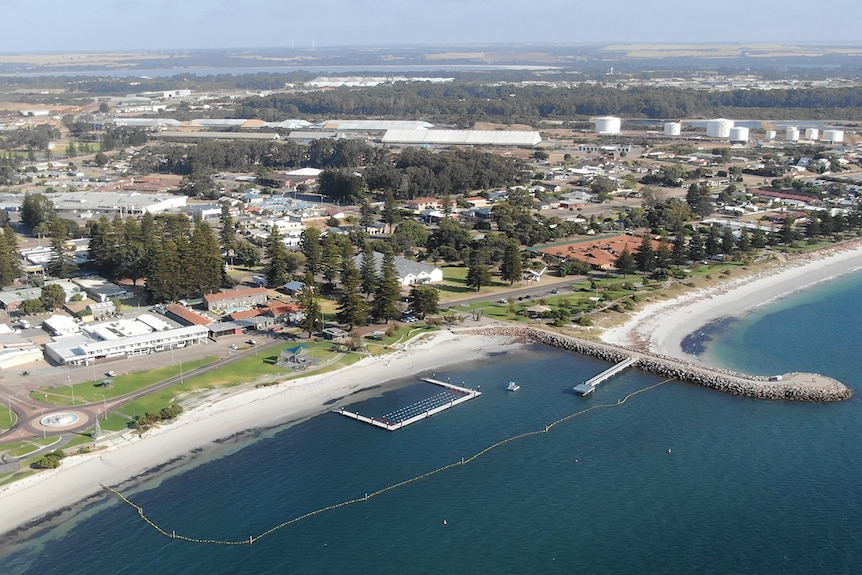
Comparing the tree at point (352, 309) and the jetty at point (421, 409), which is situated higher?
the tree at point (352, 309)

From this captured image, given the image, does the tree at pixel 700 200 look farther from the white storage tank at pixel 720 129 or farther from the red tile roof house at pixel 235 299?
the white storage tank at pixel 720 129

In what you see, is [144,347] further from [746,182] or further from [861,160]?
[861,160]

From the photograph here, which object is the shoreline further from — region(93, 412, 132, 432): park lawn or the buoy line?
the buoy line

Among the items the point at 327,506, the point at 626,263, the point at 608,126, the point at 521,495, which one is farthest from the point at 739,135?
the point at 327,506

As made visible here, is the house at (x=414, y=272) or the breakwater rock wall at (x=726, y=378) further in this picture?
the house at (x=414, y=272)

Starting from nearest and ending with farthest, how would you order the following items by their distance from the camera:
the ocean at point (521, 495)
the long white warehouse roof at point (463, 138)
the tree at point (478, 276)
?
the ocean at point (521, 495) < the tree at point (478, 276) < the long white warehouse roof at point (463, 138)

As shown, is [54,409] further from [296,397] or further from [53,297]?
[53,297]

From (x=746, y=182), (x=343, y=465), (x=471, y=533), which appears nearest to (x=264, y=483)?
(x=343, y=465)

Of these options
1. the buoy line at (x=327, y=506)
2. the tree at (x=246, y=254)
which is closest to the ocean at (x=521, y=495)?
the buoy line at (x=327, y=506)
